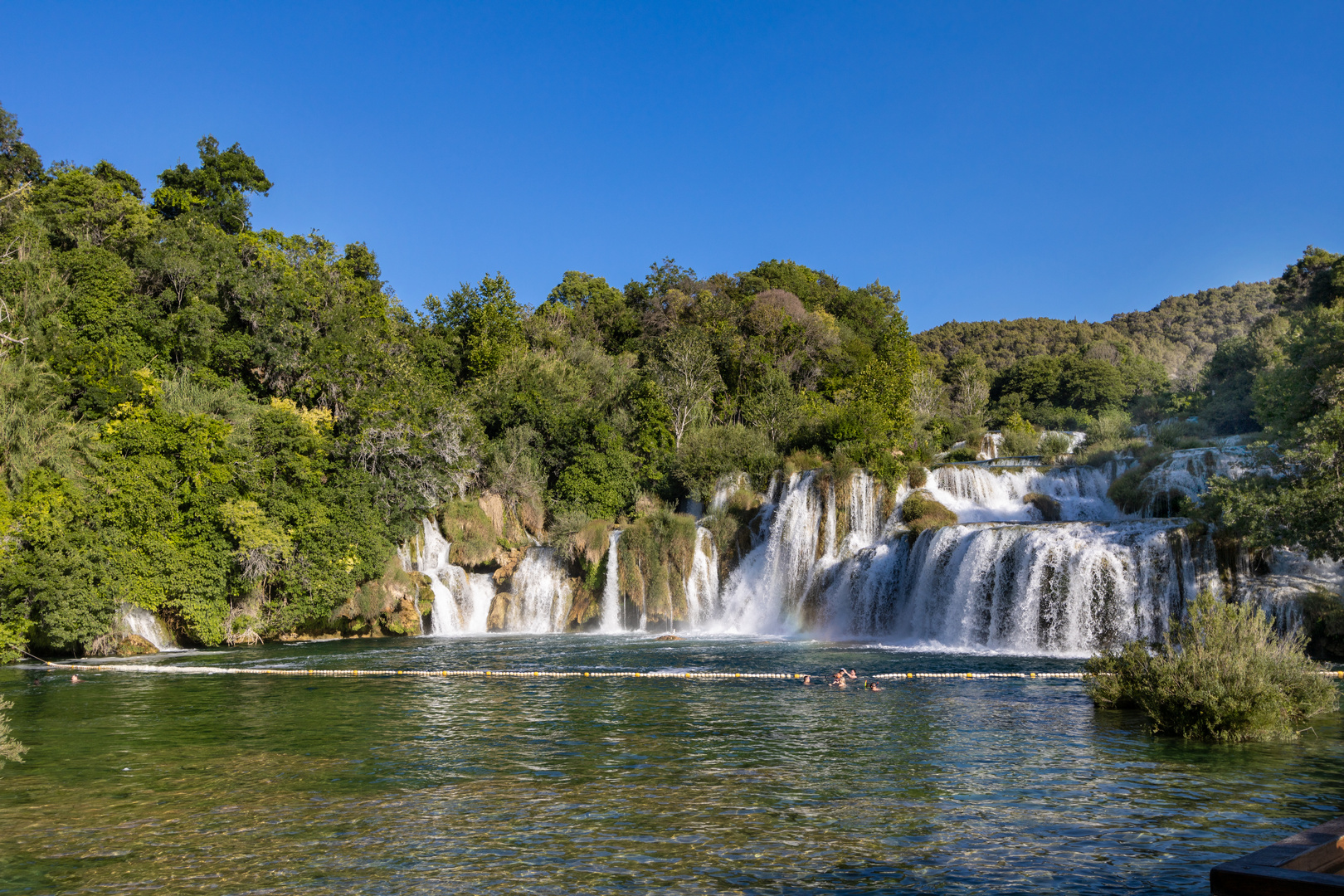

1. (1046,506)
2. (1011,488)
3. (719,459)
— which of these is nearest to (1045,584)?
(1046,506)

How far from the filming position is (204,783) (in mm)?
12133

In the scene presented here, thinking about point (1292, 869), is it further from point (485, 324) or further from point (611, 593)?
point (485, 324)

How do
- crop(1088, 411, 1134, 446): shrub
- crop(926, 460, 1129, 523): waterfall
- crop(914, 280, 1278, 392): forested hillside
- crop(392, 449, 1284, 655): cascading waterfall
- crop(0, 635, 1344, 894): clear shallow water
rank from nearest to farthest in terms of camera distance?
crop(0, 635, 1344, 894): clear shallow water
crop(392, 449, 1284, 655): cascading waterfall
crop(926, 460, 1129, 523): waterfall
crop(1088, 411, 1134, 446): shrub
crop(914, 280, 1278, 392): forested hillside

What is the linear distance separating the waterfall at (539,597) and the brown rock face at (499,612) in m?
0.24

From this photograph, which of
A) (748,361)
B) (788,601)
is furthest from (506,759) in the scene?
(748,361)

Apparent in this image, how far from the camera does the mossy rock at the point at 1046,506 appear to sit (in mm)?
34656

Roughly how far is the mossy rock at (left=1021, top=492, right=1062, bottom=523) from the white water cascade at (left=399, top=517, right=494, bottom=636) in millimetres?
22295

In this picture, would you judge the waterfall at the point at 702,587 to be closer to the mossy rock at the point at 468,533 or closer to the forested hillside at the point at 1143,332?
the mossy rock at the point at 468,533

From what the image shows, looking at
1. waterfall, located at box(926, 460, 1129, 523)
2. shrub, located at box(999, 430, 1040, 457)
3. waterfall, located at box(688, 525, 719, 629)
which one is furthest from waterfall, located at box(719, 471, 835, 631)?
shrub, located at box(999, 430, 1040, 457)

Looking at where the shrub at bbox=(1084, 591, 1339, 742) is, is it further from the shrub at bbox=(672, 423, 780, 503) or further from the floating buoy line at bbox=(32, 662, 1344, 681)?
the shrub at bbox=(672, 423, 780, 503)

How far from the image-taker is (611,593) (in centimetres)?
3872

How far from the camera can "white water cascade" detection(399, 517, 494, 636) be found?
37.7 m

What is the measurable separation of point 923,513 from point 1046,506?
4.83 m

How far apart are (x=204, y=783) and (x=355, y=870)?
4802 mm
